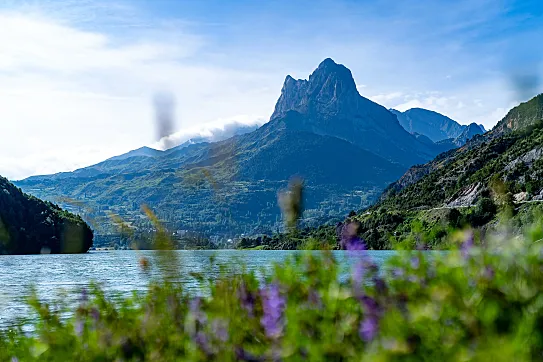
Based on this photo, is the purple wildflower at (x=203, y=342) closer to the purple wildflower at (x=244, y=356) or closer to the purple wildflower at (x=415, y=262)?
the purple wildflower at (x=244, y=356)

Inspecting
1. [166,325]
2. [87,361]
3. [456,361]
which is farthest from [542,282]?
[87,361]

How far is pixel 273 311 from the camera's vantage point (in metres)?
4.78

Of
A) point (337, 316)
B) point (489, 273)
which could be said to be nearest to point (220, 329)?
point (337, 316)

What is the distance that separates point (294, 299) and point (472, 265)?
1.41 meters

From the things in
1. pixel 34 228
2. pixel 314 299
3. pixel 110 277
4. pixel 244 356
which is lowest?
pixel 110 277

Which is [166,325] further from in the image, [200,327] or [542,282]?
[542,282]

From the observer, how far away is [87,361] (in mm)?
4938

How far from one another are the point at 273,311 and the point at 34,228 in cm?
18468

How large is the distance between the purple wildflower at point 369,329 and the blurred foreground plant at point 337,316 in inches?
0.4

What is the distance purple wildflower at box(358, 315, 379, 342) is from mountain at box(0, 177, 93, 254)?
165 metres

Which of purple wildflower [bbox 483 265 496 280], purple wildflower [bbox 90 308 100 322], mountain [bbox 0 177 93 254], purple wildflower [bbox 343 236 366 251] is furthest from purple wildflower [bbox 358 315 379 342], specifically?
mountain [bbox 0 177 93 254]

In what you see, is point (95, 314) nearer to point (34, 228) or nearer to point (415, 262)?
point (415, 262)

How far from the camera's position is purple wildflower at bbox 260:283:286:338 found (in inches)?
179

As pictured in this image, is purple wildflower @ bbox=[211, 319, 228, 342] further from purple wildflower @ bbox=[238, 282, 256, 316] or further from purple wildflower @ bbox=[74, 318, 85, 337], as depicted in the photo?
purple wildflower @ bbox=[74, 318, 85, 337]
